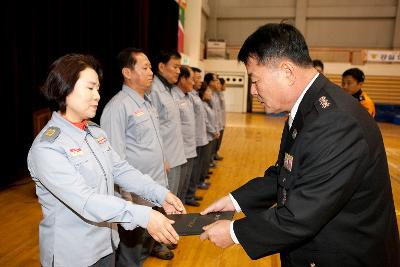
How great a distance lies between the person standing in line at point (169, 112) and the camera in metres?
2.98

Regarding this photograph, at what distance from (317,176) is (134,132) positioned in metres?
1.54

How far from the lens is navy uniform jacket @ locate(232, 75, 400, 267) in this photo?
103 centimetres

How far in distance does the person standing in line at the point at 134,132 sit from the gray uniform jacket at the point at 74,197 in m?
0.71

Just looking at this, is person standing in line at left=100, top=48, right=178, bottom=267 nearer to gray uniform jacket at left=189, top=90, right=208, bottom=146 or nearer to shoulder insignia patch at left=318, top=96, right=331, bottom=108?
shoulder insignia patch at left=318, top=96, right=331, bottom=108

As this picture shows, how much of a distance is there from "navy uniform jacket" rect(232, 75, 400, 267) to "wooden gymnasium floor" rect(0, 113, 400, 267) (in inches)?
61.3

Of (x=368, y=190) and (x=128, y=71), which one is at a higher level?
(x=128, y=71)

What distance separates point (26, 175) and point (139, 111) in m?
3.24

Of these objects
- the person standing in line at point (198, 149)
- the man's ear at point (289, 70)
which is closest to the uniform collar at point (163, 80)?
the person standing in line at point (198, 149)

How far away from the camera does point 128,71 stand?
97.9 inches

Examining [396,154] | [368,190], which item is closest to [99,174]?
[368,190]

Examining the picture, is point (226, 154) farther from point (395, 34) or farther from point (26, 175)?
point (395, 34)

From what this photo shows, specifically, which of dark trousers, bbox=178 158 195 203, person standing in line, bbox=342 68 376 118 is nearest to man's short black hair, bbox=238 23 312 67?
dark trousers, bbox=178 158 195 203

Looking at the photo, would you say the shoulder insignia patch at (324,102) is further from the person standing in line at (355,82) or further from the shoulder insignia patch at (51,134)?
the person standing in line at (355,82)

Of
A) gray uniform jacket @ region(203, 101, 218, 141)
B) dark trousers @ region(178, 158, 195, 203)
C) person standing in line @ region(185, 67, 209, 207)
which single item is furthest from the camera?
gray uniform jacket @ region(203, 101, 218, 141)
